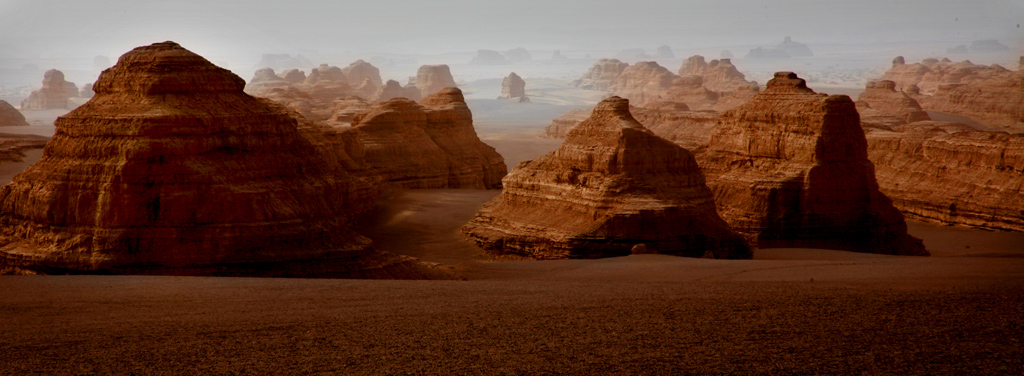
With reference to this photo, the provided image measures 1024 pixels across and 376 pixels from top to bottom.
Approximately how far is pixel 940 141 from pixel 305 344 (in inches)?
1377

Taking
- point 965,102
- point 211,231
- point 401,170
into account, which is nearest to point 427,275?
point 211,231

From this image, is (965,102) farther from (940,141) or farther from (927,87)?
(940,141)

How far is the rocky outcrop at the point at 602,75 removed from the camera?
12550cm

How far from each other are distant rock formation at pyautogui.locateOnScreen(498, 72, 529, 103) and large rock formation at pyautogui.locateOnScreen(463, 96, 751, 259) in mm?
90031

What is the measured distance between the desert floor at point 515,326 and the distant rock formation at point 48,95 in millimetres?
81128

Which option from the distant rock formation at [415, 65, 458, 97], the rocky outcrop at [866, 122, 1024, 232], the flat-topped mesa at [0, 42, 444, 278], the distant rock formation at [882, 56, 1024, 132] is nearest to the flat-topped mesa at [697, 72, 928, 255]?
the rocky outcrop at [866, 122, 1024, 232]

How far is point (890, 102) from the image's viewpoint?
7394 cm

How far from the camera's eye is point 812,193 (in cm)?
3006

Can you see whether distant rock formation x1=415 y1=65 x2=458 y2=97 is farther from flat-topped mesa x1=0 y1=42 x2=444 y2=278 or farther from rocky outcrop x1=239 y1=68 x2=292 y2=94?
flat-topped mesa x1=0 y1=42 x2=444 y2=278

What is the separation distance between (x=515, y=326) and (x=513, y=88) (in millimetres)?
109929

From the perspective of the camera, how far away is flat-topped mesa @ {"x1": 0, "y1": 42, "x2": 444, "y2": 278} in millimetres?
17500

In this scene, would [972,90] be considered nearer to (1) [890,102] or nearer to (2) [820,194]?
(1) [890,102]

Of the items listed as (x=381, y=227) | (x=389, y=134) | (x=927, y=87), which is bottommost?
(x=381, y=227)

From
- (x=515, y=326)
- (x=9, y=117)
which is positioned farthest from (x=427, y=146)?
(x=9, y=117)
